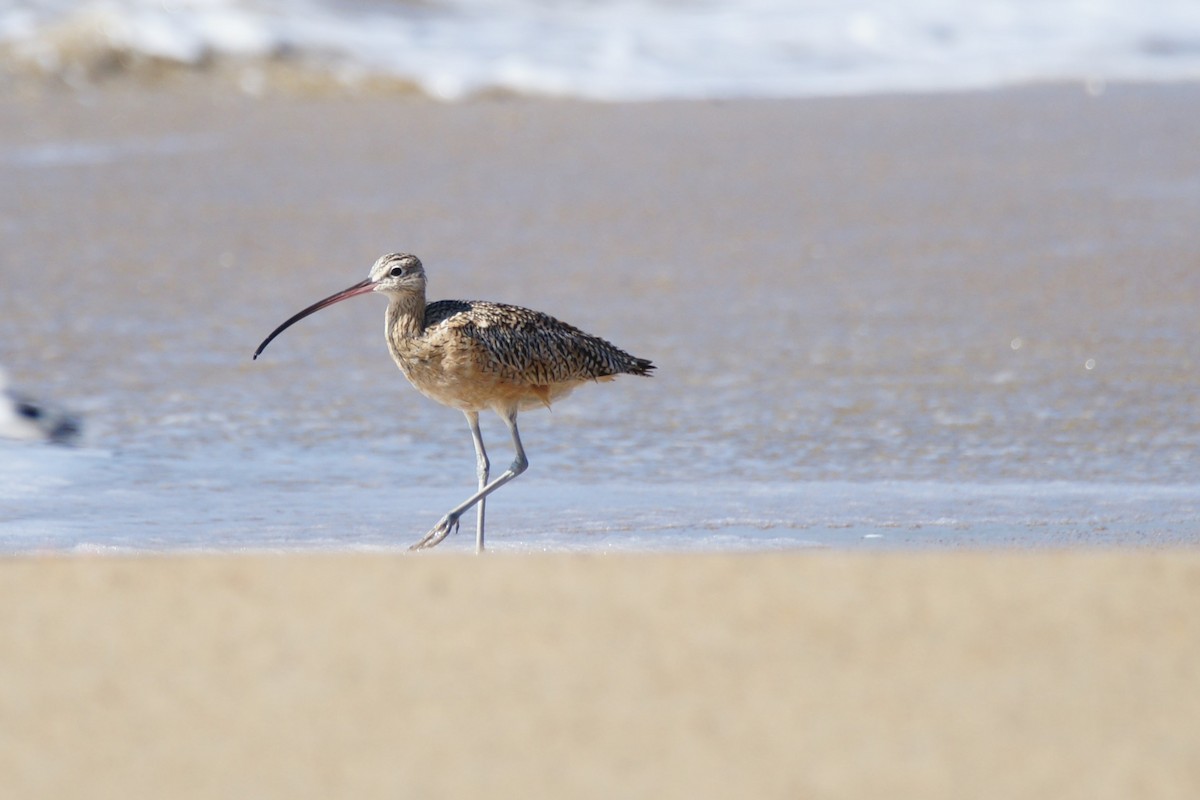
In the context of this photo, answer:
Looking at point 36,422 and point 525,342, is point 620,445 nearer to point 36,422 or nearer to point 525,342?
point 525,342

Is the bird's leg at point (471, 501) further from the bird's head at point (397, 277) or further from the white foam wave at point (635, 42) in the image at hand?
the white foam wave at point (635, 42)

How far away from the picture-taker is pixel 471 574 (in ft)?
12.0

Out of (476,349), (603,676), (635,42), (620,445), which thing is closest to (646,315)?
(620,445)

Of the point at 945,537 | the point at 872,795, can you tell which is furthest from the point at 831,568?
the point at 945,537

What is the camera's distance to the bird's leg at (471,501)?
545 centimetres

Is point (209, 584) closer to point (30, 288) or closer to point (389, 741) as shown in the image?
point (389, 741)

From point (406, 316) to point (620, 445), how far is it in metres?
1.12

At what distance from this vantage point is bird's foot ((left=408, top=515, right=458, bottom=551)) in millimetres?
5379

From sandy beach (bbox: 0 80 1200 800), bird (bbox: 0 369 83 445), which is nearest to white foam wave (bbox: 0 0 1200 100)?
sandy beach (bbox: 0 80 1200 800)

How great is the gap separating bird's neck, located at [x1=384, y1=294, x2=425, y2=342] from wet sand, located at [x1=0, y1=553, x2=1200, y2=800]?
7.47 ft

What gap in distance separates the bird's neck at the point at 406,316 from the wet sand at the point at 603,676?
2.28 metres

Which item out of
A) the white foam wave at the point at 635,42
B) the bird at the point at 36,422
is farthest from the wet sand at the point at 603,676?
the white foam wave at the point at 635,42

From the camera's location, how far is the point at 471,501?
571 centimetres

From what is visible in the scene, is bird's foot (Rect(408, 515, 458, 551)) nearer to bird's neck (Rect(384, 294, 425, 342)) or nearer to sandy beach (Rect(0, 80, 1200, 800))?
Answer: sandy beach (Rect(0, 80, 1200, 800))
